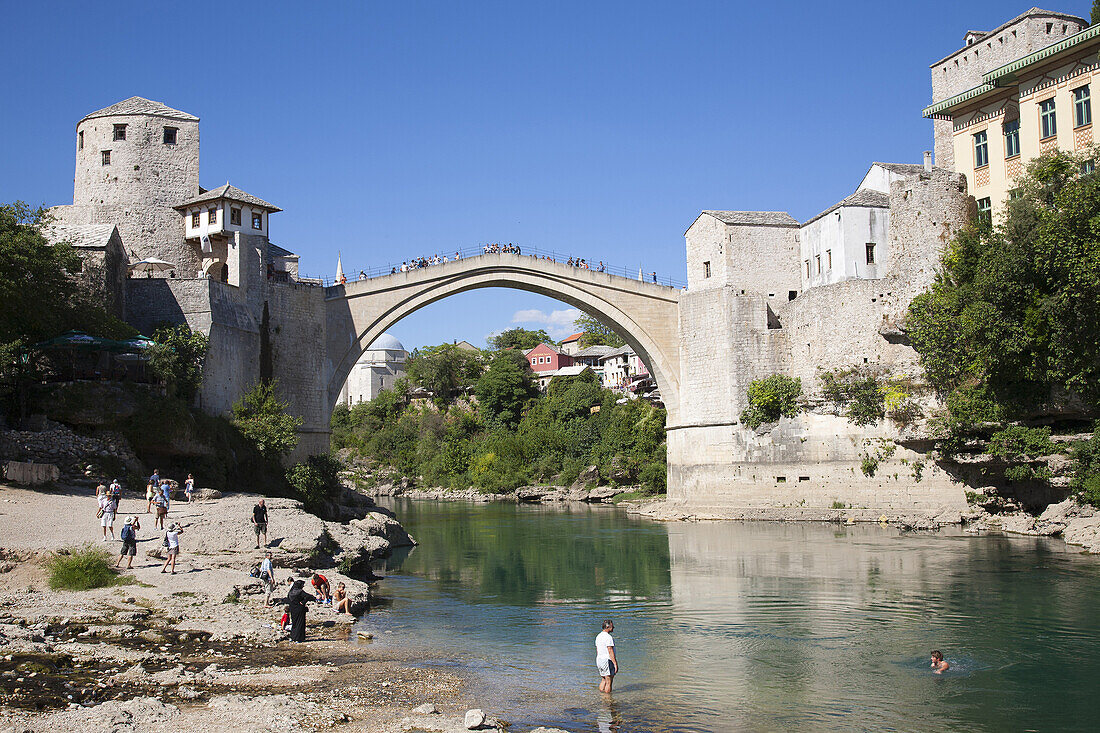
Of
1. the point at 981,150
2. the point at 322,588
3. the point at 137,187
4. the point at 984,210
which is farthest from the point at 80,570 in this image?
the point at 981,150

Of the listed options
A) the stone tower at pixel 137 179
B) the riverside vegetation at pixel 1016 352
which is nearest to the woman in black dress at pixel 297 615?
the riverside vegetation at pixel 1016 352

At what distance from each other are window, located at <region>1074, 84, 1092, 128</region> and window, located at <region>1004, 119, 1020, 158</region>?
200 cm

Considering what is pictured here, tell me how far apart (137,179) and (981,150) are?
25.8 meters

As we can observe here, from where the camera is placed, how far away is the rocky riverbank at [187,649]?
891cm

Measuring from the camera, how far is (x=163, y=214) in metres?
29.8

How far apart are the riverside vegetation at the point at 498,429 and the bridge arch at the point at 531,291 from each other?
943 centimetres

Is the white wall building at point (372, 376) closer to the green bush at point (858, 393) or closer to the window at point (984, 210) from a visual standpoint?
the green bush at point (858, 393)

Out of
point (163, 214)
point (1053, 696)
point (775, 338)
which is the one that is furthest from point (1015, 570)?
point (163, 214)

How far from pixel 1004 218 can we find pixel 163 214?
82.4 feet

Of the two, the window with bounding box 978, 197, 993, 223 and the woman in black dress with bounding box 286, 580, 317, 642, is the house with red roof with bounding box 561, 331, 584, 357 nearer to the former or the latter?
the window with bounding box 978, 197, 993, 223

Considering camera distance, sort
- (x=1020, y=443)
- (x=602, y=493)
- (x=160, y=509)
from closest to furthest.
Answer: (x=160, y=509) < (x=1020, y=443) < (x=602, y=493)

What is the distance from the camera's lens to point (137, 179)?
29578mm

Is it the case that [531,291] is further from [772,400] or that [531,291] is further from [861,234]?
[861,234]

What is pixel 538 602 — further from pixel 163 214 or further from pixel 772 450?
pixel 163 214
